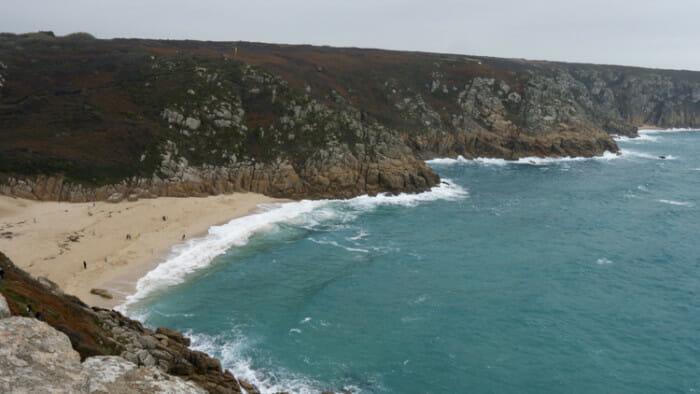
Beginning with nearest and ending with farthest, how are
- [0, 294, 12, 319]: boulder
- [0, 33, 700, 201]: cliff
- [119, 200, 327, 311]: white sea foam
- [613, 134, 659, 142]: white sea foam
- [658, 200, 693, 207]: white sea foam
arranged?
[0, 294, 12, 319]: boulder < [119, 200, 327, 311]: white sea foam < [0, 33, 700, 201]: cliff < [658, 200, 693, 207]: white sea foam < [613, 134, 659, 142]: white sea foam

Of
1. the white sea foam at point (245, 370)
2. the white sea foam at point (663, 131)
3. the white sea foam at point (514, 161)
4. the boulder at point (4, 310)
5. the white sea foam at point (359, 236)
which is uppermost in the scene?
the white sea foam at point (663, 131)

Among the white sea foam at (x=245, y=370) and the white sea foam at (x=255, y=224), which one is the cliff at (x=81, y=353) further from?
the white sea foam at (x=255, y=224)

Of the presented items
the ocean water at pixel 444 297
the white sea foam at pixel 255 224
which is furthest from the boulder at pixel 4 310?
the white sea foam at pixel 255 224

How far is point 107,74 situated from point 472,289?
6788 centimetres

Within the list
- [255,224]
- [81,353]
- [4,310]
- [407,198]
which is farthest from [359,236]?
[4,310]

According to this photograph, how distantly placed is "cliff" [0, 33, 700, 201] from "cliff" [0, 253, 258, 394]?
110ft

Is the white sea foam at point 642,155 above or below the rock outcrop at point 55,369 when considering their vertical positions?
above

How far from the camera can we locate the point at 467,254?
41812mm

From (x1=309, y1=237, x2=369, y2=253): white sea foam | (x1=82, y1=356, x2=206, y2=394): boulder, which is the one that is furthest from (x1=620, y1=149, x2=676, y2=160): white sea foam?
(x1=82, y1=356, x2=206, y2=394): boulder

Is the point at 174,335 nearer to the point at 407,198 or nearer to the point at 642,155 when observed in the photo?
the point at 407,198

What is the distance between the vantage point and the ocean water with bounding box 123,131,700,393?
81.1ft

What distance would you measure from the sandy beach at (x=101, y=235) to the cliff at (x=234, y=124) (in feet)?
12.8

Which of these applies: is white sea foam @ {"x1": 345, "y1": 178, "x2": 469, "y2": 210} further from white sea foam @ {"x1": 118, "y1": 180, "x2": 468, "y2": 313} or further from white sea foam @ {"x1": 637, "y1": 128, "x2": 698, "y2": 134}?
white sea foam @ {"x1": 637, "y1": 128, "x2": 698, "y2": 134}

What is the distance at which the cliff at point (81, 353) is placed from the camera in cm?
1342
